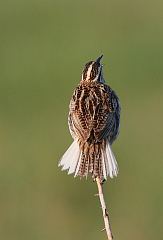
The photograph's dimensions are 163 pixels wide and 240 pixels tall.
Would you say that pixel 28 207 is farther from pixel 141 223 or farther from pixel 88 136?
pixel 88 136

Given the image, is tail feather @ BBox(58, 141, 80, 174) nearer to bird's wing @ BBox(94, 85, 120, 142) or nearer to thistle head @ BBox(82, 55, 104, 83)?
bird's wing @ BBox(94, 85, 120, 142)

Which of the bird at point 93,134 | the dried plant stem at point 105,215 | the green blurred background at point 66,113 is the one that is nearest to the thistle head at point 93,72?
the bird at point 93,134

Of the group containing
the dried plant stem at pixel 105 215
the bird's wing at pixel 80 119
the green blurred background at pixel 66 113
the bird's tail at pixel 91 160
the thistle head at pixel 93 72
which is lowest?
the dried plant stem at pixel 105 215

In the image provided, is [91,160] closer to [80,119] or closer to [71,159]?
[71,159]

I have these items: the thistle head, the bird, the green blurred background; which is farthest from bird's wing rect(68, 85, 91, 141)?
the green blurred background

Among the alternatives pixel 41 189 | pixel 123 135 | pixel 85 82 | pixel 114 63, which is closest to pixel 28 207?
pixel 41 189

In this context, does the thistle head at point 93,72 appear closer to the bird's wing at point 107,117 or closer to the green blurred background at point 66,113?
the bird's wing at point 107,117
